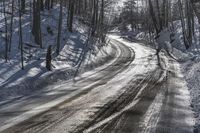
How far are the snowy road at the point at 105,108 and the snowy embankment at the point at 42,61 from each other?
1.15 meters

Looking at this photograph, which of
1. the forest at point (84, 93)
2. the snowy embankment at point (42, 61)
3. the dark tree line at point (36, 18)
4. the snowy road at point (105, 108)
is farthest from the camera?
the dark tree line at point (36, 18)

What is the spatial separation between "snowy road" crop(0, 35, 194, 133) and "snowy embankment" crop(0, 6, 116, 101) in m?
1.15

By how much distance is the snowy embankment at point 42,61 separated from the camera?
50.7 feet

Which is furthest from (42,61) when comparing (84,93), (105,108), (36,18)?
(105,108)

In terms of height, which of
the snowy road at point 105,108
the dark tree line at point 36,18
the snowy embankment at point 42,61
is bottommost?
the snowy road at point 105,108

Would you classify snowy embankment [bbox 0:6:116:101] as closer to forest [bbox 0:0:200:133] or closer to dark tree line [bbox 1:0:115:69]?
forest [bbox 0:0:200:133]

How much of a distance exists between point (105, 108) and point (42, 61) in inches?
401

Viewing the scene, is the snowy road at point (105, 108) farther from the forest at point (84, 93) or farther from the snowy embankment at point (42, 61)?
the snowy embankment at point (42, 61)

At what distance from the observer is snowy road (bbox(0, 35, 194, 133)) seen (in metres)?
9.41

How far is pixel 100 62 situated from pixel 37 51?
5.07 meters

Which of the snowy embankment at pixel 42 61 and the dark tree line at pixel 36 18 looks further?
the dark tree line at pixel 36 18

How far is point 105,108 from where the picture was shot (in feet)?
37.5

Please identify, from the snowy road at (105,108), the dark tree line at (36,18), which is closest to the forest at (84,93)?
the snowy road at (105,108)

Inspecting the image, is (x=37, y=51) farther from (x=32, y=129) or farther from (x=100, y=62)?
(x=32, y=129)
